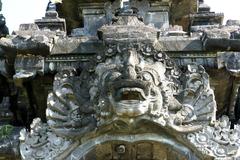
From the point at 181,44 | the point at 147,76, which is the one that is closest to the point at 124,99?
the point at 147,76

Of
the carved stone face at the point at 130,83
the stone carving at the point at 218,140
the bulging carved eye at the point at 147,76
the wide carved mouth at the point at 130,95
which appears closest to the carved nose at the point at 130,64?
the carved stone face at the point at 130,83

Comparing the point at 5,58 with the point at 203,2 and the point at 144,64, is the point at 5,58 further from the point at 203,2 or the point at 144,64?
→ the point at 203,2

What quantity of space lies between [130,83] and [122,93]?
0.15m

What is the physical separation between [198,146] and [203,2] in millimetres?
3686

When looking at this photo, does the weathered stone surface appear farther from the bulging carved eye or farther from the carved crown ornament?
the bulging carved eye

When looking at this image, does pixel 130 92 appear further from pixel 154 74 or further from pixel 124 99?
pixel 154 74

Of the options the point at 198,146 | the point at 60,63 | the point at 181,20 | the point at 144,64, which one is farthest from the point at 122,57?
the point at 181,20

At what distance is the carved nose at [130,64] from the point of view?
743cm

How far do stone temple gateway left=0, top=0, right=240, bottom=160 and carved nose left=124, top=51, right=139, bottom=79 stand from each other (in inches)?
0.5

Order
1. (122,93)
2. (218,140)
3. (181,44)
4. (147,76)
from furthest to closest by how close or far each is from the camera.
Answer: (181,44)
(147,76)
(218,140)
(122,93)

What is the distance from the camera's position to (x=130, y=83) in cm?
720

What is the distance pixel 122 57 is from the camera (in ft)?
25.8

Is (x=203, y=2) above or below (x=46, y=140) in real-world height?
above

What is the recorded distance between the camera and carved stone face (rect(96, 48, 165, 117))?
283 inches
